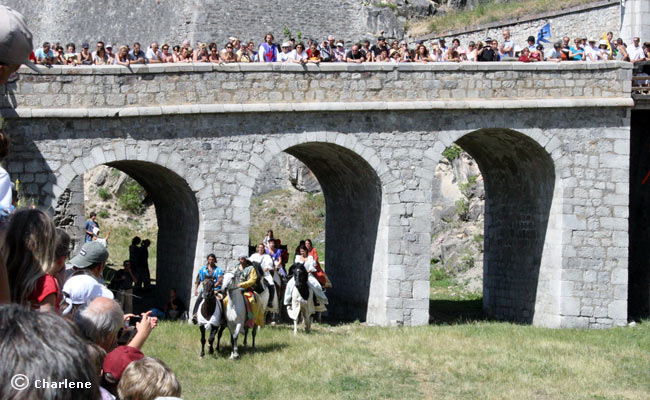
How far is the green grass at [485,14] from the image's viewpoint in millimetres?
29547

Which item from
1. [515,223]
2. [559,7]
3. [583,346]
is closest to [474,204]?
[515,223]

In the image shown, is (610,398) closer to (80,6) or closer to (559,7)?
(559,7)

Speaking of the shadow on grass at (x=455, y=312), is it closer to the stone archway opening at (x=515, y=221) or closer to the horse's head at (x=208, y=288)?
the stone archway opening at (x=515, y=221)

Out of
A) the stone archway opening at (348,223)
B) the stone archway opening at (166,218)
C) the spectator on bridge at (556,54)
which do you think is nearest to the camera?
the stone archway opening at (166,218)

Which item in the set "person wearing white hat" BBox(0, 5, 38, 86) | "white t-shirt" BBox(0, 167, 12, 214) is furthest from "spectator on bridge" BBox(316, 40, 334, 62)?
"person wearing white hat" BBox(0, 5, 38, 86)

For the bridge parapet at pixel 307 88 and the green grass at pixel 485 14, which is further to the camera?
the green grass at pixel 485 14

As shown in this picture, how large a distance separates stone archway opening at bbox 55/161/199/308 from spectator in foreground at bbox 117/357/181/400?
11910 millimetres

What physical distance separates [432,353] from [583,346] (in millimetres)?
2999

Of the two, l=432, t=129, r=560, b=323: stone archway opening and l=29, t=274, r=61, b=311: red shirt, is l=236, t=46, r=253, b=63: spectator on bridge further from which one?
l=29, t=274, r=61, b=311: red shirt

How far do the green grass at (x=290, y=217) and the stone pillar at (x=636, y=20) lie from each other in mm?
11642

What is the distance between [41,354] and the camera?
243cm

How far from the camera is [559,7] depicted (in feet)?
94.3

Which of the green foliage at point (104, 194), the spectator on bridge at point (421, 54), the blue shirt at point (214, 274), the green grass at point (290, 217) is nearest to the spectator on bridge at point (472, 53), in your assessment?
the spectator on bridge at point (421, 54)

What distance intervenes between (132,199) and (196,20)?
7.15 meters
